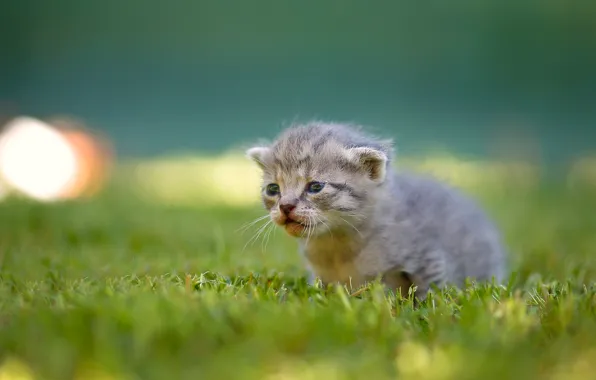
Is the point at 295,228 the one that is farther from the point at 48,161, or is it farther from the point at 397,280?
the point at 48,161

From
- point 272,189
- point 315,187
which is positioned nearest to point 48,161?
point 272,189

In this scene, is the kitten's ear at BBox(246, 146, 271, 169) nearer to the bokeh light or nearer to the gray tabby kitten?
the gray tabby kitten

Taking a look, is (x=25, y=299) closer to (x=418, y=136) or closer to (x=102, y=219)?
(x=102, y=219)

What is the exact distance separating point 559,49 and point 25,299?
759cm

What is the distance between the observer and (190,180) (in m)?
7.30

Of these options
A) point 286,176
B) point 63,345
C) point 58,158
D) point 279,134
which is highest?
point 58,158

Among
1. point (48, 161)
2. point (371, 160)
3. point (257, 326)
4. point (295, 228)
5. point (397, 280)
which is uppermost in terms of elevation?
point (48, 161)

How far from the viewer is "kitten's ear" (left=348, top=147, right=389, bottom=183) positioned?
309cm

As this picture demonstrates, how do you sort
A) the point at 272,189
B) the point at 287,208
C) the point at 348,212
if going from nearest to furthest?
1. the point at 287,208
2. the point at 348,212
3. the point at 272,189

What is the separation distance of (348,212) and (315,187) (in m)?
0.17

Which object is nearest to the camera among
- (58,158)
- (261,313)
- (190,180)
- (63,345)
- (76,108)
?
(63,345)

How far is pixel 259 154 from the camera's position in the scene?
331 cm

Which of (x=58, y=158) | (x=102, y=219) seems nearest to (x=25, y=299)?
(x=102, y=219)

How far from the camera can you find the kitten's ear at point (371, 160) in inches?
121
